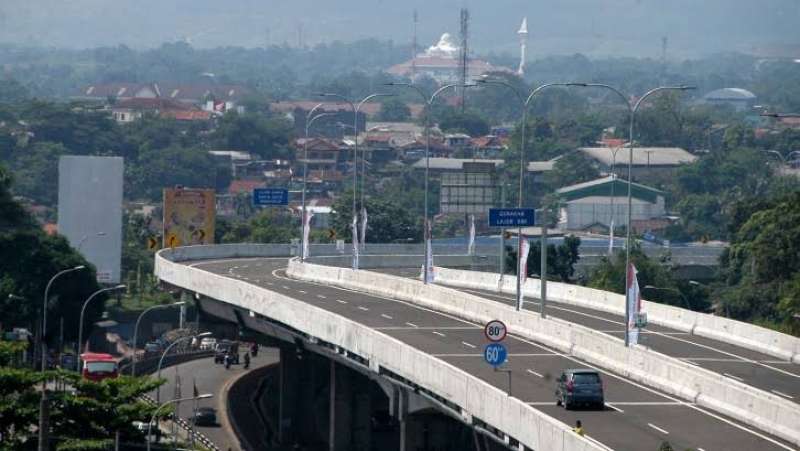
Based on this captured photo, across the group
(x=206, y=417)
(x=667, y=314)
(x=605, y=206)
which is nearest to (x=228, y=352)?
(x=206, y=417)

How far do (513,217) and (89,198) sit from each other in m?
68.0

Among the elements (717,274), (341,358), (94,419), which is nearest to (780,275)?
(717,274)

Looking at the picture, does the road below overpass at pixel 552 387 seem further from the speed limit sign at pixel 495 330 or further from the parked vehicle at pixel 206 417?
the parked vehicle at pixel 206 417

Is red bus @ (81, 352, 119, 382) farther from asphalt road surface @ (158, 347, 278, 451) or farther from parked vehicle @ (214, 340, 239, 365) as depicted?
parked vehicle @ (214, 340, 239, 365)

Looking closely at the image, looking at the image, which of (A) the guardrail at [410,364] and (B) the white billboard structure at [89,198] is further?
(B) the white billboard structure at [89,198]

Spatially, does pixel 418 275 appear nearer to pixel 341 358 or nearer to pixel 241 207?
pixel 341 358

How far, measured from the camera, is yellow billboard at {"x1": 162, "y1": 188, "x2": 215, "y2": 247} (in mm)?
116375

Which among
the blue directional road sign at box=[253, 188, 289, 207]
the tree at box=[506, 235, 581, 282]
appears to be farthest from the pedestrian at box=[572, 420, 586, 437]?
the tree at box=[506, 235, 581, 282]

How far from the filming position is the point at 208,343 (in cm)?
11412

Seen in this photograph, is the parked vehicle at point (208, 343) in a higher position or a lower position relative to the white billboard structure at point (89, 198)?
lower

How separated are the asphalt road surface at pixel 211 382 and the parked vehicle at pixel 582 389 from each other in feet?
98.2

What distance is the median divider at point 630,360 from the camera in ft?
151

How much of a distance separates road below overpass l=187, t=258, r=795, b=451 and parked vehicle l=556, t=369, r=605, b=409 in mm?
293

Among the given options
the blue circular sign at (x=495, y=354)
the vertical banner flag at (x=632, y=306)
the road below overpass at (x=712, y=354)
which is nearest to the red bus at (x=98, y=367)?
the road below overpass at (x=712, y=354)
